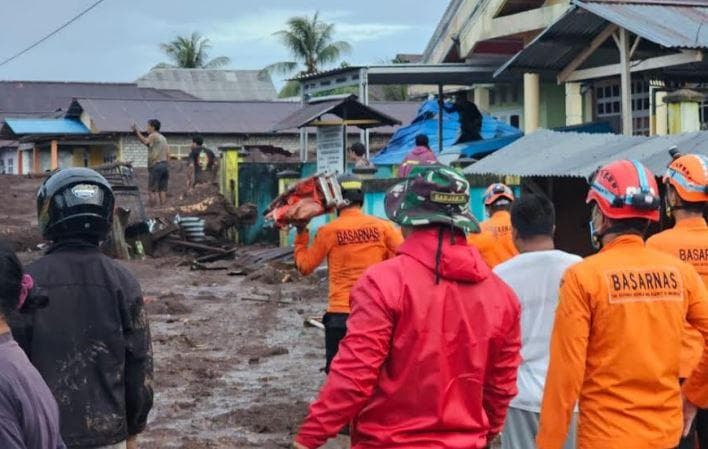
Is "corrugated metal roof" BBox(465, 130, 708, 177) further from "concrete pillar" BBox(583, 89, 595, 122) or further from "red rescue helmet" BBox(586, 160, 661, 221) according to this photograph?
"concrete pillar" BBox(583, 89, 595, 122)

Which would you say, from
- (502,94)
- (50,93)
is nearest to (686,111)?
(502,94)

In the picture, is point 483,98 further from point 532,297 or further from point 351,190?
point 532,297

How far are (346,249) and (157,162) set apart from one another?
15.4 m

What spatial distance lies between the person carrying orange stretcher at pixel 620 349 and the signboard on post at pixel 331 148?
15.1m

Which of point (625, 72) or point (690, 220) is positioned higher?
point (625, 72)

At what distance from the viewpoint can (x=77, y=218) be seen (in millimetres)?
4750

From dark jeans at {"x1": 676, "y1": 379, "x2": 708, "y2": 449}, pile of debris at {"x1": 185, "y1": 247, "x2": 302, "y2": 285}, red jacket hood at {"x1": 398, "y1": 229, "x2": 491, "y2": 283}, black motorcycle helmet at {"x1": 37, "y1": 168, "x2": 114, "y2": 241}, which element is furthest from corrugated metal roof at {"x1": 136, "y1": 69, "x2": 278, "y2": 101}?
red jacket hood at {"x1": 398, "y1": 229, "x2": 491, "y2": 283}

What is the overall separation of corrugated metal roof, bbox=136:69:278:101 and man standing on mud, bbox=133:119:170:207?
3493cm

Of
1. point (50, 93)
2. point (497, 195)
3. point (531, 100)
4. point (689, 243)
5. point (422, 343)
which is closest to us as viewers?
point (422, 343)

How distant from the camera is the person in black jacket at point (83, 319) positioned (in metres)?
4.66

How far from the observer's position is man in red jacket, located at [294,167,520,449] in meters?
3.84

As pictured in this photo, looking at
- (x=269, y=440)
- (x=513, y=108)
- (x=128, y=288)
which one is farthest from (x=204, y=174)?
(x=128, y=288)

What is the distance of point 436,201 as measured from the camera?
4133 mm

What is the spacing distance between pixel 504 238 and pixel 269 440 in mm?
2414
